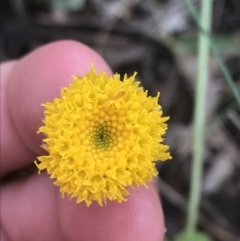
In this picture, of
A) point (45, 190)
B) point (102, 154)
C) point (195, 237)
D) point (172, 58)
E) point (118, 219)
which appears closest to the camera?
point (102, 154)

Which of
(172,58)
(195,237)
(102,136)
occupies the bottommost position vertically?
(195,237)

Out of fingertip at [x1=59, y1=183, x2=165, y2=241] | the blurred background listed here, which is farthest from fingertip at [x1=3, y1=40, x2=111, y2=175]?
the blurred background

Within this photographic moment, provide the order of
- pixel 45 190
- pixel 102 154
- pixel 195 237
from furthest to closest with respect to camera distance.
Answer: pixel 195 237 → pixel 45 190 → pixel 102 154

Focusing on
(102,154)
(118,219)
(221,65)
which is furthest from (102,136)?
(221,65)

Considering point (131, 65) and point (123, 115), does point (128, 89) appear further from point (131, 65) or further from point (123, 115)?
point (131, 65)

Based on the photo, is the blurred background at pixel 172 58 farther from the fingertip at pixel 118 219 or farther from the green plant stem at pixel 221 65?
the fingertip at pixel 118 219

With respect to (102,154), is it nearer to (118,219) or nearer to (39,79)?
(118,219)

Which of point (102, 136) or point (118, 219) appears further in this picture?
point (118, 219)
